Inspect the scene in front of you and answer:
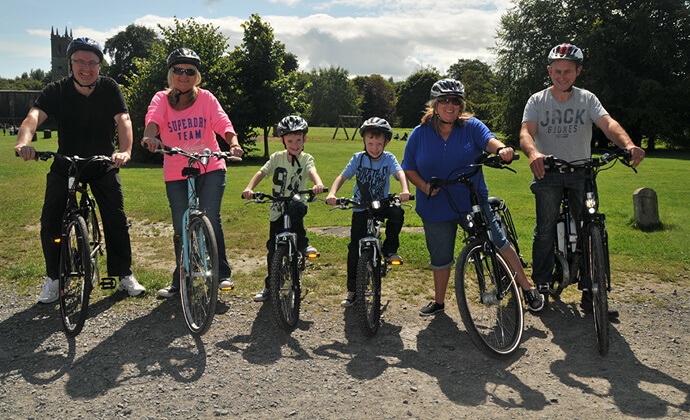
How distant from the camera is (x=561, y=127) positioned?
213 inches

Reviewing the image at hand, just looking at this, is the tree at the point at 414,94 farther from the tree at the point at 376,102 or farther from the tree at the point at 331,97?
the tree at the point at 331,97

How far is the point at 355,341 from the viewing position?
193 inches

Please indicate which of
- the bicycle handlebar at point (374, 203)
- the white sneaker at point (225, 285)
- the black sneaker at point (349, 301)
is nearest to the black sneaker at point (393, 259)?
the black sneaker at point (349, 301)

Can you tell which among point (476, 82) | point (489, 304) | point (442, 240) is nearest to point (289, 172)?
point (442, 240)

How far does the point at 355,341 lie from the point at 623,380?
2032 millimetres

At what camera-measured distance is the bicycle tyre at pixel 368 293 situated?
480 centimetres

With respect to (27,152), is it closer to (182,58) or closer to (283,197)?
(182,58)

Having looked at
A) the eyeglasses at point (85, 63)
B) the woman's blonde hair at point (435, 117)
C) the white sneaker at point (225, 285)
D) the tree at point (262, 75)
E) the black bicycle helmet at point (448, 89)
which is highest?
the tree at point (262, 75)

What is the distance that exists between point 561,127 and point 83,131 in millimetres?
4563

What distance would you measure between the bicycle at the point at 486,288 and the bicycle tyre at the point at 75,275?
3.01 metres

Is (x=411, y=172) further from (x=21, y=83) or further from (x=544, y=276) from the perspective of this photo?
(x=21, y=83)

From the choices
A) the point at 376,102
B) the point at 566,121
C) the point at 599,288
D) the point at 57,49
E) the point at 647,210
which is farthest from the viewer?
the point at 57,49

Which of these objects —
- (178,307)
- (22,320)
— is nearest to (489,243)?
(178,307)

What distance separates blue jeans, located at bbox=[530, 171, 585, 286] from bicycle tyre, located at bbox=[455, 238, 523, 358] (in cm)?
117
